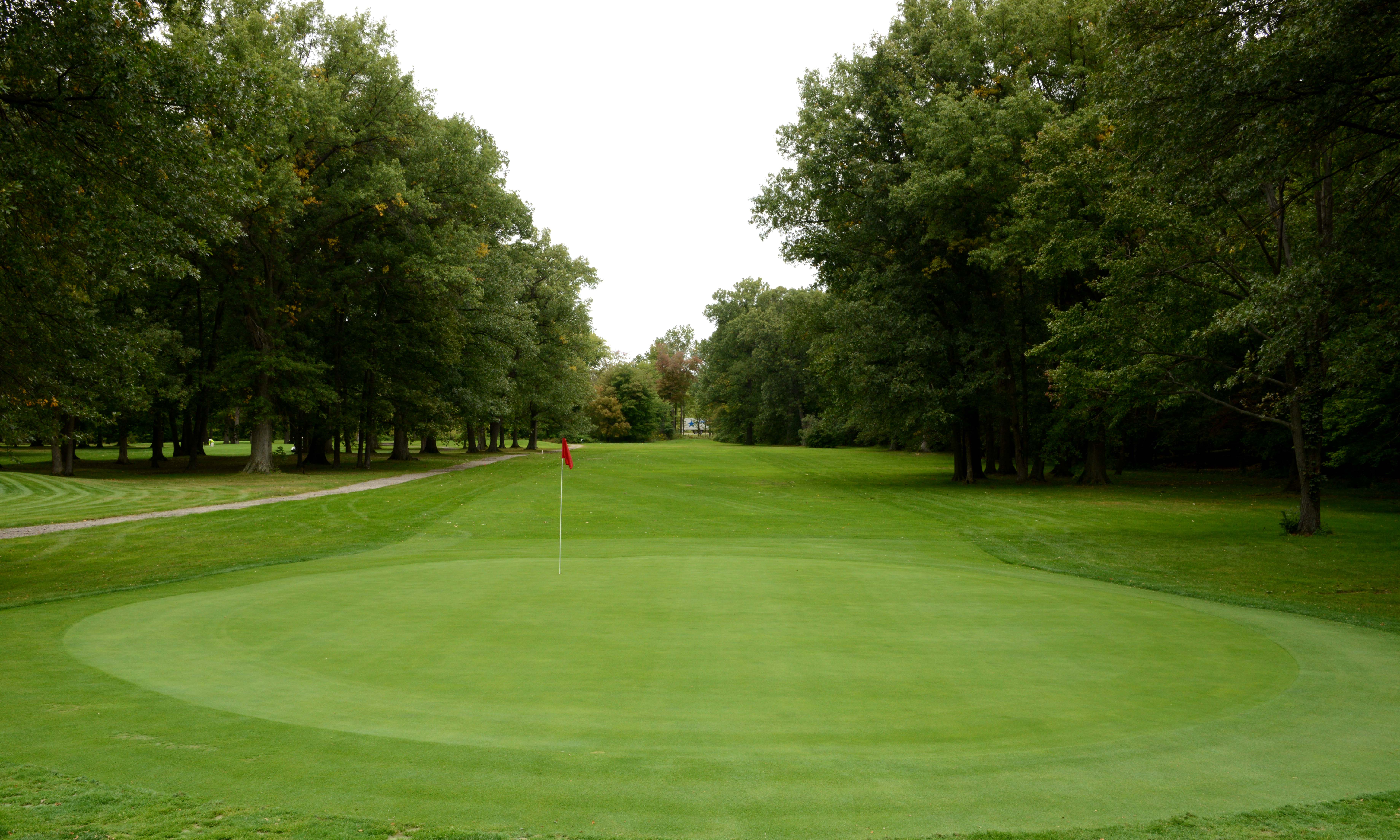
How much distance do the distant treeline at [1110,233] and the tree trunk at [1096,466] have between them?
15 cm

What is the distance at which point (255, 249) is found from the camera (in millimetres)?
34031

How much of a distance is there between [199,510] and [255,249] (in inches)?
589

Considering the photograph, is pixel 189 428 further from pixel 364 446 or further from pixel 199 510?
pixel 199 510

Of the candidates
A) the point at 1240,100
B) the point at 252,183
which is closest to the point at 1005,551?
the point at 1240,100

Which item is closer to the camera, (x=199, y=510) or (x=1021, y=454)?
(x=199, y=510)

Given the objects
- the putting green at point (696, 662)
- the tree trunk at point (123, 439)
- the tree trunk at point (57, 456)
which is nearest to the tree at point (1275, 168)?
the putting green at point (696, 662)

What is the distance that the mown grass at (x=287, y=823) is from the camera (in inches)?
151

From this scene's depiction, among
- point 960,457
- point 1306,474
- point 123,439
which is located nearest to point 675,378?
point 123,439

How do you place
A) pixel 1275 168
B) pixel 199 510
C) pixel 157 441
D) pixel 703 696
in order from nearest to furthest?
pixel 703 696
pixel 1275 168
pixel 199 510
pixel 157 441

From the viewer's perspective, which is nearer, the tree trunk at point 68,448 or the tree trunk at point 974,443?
the tree trunk at point 974,443

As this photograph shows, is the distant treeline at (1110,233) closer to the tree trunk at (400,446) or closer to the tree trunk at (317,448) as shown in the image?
the tree trunk at (400,446)

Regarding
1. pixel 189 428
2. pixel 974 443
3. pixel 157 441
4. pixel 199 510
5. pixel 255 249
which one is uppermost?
pixel 255 249

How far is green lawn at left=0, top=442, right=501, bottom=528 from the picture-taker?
76.3ft

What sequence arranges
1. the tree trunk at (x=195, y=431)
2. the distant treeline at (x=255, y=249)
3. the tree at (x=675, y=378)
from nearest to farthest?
the distant treeline at (x=255, y=249) < the tree trunk at (x=195, y=431) < the tree at (x=675, y=378)
